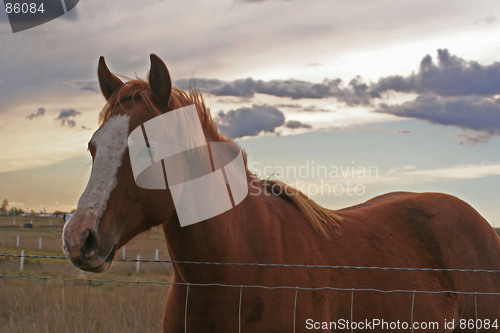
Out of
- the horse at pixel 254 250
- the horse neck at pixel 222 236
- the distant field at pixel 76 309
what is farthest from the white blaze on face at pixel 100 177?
the distant field at pixel 76 309

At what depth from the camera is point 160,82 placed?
346 centimetres

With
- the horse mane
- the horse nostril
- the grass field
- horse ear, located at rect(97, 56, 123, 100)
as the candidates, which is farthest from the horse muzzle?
horse ear, located at rect(97, 56, 123, 100)

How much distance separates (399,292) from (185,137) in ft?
7.87

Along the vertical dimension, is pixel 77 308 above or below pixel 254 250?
below

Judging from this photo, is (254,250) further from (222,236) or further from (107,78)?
(107,78)

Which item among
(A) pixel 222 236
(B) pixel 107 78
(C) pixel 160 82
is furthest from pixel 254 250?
(B) pixel 107 78

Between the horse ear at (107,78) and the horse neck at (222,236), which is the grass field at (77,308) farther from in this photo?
the horse ear at (107,78)

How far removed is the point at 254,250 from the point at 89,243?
122 centimetres

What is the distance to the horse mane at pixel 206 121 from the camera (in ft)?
11.5

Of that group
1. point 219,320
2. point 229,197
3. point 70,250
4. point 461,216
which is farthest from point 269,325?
point 461,216

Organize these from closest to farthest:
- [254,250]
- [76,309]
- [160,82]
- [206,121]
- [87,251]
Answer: [87,251], [160,82], [254,250], [206,121], [76,309]

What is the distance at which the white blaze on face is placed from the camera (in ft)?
9.56

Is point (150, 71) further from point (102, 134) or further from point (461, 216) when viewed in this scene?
point (461, 216)

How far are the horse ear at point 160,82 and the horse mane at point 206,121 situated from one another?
5cm
